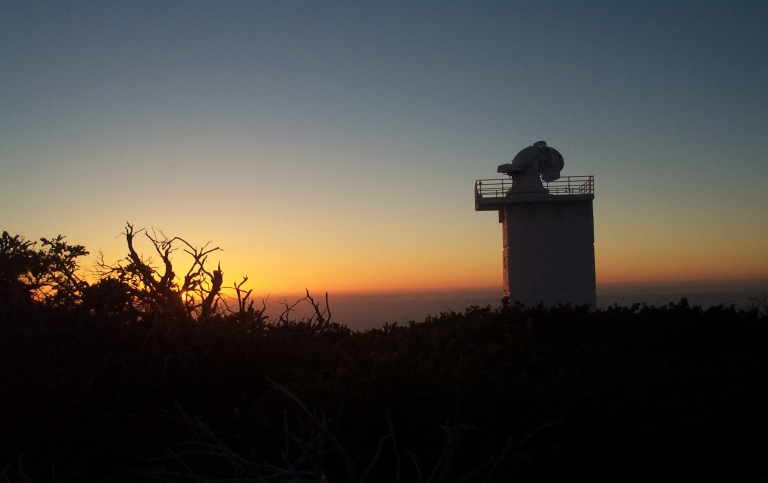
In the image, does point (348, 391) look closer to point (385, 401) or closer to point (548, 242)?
point (385, 401)

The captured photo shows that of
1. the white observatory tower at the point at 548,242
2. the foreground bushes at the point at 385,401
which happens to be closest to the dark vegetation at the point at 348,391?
the foreground bushes at the point at 385,401

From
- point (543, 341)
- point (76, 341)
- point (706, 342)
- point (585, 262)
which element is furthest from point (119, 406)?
point (585, 262)

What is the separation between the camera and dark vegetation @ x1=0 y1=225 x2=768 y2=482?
5672 mm

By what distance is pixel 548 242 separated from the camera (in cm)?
2211

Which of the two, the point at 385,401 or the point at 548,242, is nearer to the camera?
the point at 385,401

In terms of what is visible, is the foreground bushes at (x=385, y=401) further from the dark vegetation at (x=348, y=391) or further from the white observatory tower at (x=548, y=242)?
the white observatory tower at (x=548, y=242)

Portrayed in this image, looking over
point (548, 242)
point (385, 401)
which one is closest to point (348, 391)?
point (385, 401)

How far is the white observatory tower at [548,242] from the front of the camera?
2194 cm

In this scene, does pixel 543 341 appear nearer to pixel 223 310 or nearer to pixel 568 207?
pixel 223 310

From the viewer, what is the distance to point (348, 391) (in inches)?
272

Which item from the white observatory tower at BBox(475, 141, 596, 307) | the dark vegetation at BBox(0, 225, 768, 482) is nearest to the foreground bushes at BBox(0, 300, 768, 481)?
the dark vegetation at BBox(0, 225, 768, 482)

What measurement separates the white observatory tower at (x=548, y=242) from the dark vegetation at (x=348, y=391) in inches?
377

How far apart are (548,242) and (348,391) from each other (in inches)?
649

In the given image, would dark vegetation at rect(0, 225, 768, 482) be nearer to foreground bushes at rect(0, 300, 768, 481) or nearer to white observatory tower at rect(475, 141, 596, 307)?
foreground bushes at rect(0, 300, 768, 481)
